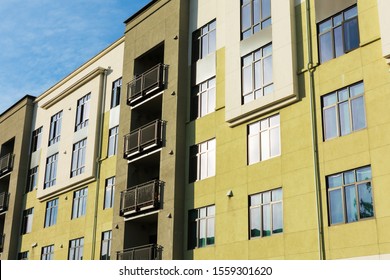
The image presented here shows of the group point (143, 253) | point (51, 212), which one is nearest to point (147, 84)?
point (143, 253)

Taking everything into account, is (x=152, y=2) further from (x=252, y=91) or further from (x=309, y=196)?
(x=309, y=196)

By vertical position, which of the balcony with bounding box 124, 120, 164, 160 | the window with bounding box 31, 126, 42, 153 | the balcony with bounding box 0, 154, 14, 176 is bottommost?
the balcony with bounding box 124, 120, 164, 160

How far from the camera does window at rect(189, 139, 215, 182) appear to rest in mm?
24881

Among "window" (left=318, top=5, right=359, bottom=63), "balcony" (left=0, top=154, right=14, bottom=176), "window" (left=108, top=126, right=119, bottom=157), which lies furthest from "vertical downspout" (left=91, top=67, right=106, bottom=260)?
"window" (left=318, top=5, right=359, bottom=63)

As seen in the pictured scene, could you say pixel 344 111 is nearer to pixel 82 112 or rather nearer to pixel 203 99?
pixel 203 99

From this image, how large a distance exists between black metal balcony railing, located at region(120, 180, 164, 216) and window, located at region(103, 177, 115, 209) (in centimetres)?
258

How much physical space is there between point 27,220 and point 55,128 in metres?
7.00

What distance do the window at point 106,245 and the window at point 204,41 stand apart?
35.9ft

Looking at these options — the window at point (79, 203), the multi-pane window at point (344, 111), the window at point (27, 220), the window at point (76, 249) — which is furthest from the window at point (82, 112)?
the multi-pane window at point (344, 111)

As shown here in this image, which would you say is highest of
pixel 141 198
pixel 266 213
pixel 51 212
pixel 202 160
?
pixel 202 160

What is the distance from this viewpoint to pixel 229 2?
1014 inches

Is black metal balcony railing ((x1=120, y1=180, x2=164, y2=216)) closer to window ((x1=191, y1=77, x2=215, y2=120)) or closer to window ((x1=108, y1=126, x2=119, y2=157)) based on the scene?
window ((x1=191, y1=77, x2=215, y2=120))

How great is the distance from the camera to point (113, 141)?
32.5 m
